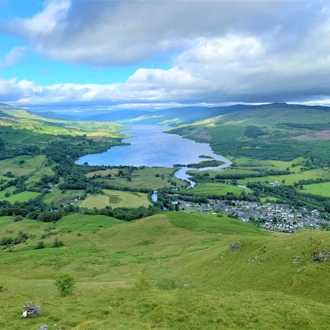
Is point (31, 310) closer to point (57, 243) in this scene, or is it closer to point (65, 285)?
point (65, 285)

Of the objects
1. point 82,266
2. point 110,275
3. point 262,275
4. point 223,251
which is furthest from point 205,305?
point 82,266

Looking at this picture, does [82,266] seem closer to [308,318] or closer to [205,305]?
[205,305]

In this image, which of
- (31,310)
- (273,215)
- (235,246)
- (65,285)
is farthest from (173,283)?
(273,215)

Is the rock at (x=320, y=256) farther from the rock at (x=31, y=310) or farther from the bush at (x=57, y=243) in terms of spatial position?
the bush at (x=57, y=243)

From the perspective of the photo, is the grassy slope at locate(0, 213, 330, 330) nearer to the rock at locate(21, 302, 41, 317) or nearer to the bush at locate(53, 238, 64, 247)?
the rock at locate(21, 302, 41, 317)

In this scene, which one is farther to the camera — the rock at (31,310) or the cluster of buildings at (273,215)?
the cluster of buildings at (273,215)

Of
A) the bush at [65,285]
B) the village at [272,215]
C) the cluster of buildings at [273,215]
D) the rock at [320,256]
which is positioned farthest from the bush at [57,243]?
the cluster of buildings at [273,215]

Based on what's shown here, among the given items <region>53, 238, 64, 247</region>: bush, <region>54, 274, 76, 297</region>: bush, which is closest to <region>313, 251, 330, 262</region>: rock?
<region>54, 274, 76, 297</region>: bush
